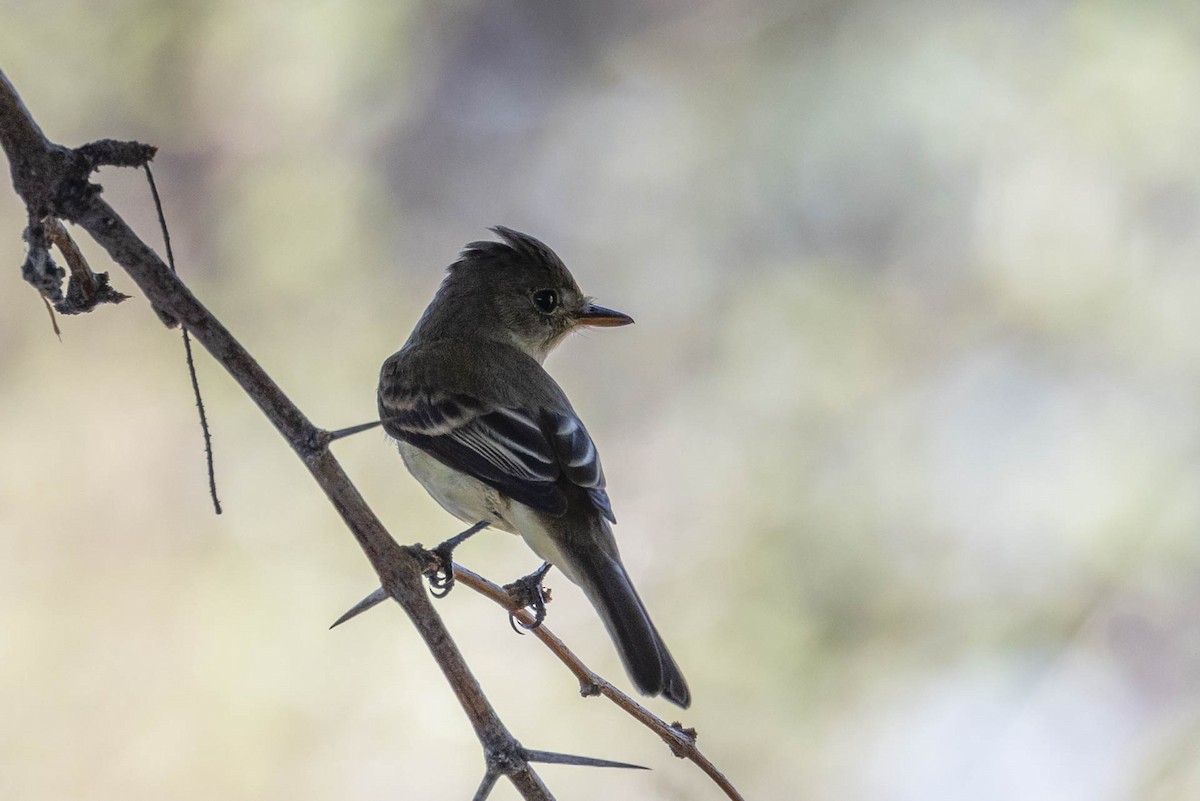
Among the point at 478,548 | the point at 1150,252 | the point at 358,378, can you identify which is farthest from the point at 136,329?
the point at 1150,252

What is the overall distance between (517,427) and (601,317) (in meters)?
0.78

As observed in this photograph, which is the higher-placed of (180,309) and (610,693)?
(180,309)

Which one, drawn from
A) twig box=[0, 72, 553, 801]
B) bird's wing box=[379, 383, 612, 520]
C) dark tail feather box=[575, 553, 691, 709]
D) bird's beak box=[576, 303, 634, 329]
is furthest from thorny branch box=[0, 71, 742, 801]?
bird's beak box=[576, 303, 634, 329]

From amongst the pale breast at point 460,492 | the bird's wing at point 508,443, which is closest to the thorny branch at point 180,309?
the bird's wing at point 508,443

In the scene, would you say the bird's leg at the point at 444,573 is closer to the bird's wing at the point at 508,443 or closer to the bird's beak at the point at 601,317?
the bird's wing at the point at 508,443

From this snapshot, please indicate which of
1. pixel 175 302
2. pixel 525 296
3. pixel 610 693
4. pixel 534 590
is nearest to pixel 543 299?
pixel 525 296

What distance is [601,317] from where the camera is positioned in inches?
129

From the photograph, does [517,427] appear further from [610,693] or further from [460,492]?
[610,693]

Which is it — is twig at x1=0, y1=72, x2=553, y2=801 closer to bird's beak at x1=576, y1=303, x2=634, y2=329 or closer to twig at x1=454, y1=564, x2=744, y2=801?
twig at x1=454, y1=564, x2=744, y2=801

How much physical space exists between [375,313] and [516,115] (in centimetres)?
108

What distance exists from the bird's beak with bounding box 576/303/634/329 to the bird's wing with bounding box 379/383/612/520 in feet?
1.74

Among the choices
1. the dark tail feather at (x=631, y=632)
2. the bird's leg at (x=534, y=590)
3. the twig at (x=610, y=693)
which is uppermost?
the bird's leg at (x=534, y=590)

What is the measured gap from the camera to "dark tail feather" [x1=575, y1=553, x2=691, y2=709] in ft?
6.41

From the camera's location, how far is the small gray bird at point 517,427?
2.29m
